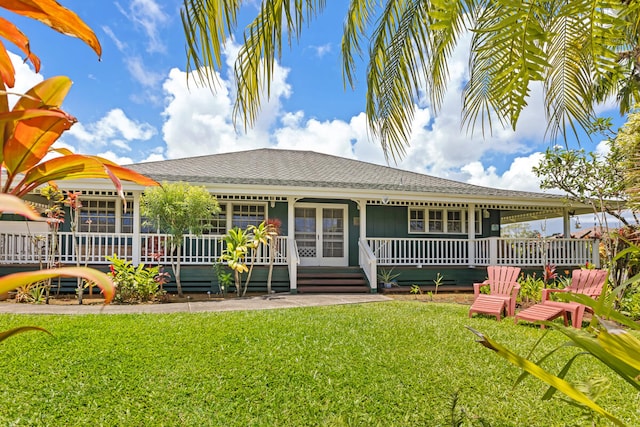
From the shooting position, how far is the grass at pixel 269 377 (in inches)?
144

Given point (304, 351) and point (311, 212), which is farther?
point (311, 212)

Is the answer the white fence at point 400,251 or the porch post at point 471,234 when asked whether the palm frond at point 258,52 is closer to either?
the white fence at point 400,251

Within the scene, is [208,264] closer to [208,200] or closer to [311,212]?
[208,200]

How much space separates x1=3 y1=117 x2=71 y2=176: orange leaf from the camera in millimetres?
892

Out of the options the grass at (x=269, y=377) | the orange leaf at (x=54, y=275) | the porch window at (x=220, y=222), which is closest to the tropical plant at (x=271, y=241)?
the porch window at (x=220, y=222)

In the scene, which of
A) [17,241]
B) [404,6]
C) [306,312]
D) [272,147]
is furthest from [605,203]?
[17,241]

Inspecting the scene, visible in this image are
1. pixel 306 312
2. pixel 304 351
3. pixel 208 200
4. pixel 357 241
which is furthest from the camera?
pixel 357 241

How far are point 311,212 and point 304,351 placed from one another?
9.24 meters

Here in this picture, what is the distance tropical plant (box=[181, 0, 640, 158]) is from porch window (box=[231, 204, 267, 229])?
9.38 m

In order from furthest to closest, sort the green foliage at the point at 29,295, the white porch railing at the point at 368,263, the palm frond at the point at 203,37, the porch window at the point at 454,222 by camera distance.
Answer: the porch window at the point at 454,222
the white porch railing at the point at 368,263
the green foliage at the point at 29,295
the palm frond at the point at 203,37

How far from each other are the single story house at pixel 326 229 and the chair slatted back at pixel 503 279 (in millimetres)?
3734

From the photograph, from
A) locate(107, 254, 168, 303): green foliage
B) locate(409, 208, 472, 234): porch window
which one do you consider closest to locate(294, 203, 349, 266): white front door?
locate(409, 208, 472, 234): porch window

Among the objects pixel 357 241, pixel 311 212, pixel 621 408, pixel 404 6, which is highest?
pixel 404 6

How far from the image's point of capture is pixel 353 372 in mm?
4508
